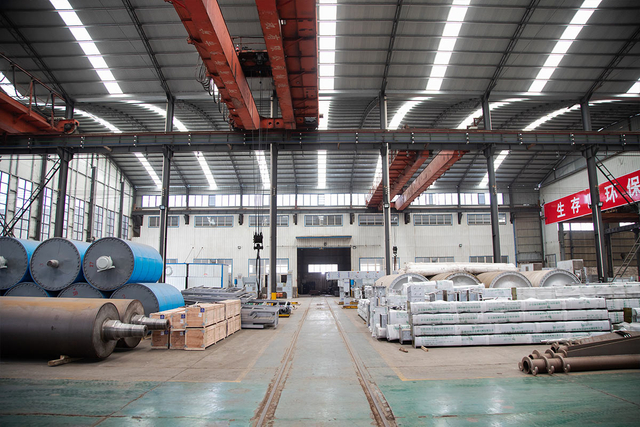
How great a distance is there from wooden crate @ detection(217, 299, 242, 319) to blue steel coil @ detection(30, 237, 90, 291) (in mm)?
4095

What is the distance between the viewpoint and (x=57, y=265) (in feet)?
32.1

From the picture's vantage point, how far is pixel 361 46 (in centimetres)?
1892

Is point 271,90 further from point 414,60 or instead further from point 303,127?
point 414,60

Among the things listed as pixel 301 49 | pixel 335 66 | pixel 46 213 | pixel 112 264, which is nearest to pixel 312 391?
pixel 112 264

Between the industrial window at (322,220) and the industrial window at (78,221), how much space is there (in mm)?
17680

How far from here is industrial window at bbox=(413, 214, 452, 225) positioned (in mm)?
33406

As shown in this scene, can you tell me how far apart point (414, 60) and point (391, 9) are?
131 inches

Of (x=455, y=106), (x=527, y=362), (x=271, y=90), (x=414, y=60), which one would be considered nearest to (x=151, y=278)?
(x=527, y=362)

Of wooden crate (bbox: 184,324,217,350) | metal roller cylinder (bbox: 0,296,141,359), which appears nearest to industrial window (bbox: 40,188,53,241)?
metal roller cylinder (bbox: 0,296,141,359)

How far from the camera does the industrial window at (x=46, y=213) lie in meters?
23.4

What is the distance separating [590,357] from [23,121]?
78.7ft

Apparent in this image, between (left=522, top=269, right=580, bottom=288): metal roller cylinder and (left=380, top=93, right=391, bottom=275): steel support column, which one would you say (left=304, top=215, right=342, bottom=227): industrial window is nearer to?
(left=380, top=93, right=391, bottom=275): steel support column

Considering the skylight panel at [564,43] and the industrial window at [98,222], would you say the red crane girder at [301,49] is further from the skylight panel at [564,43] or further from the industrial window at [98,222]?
the industrial window at [98,222]

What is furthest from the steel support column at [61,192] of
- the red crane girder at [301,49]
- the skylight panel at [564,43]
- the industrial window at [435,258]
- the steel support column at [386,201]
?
the skylight panel at [564,43]
